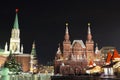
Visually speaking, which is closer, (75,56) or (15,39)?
(75,56)

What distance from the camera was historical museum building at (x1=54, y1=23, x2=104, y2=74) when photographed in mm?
115938

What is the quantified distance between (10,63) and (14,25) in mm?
83786

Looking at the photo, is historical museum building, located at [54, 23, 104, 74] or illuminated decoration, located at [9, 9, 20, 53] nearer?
historical museum building, located at [54, 23, 104, 74]

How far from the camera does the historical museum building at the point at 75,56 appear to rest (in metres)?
116

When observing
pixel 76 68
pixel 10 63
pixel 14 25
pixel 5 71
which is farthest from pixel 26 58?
pixel 5 71

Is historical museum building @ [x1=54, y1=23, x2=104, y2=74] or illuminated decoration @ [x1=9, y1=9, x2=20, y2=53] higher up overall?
illuminated decoration @ [x1=9, y1=9, x2=20, y2=53]

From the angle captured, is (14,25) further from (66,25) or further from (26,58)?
(66,25)

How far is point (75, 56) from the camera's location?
121 metres

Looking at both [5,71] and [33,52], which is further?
[33,52]

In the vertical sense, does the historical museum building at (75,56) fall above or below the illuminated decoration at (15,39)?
below

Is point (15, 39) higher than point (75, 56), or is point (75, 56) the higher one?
point (15, 39)

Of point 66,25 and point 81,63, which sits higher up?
point 66,25

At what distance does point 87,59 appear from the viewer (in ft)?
387

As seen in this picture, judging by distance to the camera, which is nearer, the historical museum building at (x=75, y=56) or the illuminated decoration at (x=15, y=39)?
the historical museum building at (x=75, y=56)
